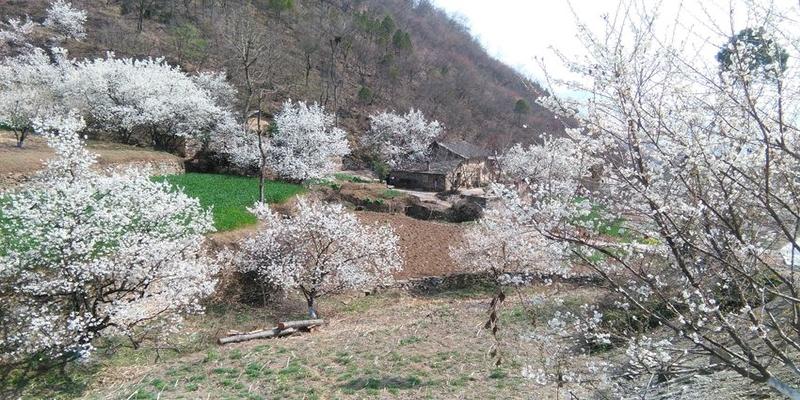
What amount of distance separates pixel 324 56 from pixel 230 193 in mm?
54097

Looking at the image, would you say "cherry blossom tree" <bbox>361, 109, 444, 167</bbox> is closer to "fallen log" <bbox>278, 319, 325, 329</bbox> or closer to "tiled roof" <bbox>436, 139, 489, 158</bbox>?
"tiled roof" <bbox>436, 139, 489, 158</bbox>

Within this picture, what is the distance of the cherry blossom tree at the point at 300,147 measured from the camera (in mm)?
33375

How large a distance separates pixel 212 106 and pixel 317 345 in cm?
2902

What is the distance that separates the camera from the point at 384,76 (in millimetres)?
76000

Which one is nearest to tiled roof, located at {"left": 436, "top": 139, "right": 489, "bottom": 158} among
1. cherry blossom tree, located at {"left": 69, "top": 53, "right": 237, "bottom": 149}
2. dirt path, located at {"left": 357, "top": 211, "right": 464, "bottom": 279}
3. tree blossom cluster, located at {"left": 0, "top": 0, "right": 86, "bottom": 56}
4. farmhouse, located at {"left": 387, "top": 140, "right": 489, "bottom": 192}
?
farmhouse, located at {"left": 387, "top": 140, "right": 489, "bottom": 192}

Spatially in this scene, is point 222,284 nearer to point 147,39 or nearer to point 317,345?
point 317,345

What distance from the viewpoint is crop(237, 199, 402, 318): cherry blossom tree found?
16.2m

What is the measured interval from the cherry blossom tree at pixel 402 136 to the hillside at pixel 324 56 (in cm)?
434

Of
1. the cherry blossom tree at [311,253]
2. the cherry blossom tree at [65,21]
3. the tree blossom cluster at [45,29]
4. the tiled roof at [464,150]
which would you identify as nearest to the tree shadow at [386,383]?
the cherry blossom tree at [311,253]

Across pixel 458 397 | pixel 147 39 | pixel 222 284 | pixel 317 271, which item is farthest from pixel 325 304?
pixel 147 39

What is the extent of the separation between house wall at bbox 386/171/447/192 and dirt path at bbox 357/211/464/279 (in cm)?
1479

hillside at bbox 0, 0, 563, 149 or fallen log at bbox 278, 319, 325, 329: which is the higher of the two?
hillside at bbox 0, 0, 563, 149

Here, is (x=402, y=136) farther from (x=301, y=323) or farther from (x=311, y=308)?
(x=301, y=323)

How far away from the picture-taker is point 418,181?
45938 mm
